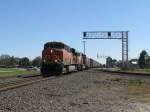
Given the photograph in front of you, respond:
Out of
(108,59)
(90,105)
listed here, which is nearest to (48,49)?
(90,105)

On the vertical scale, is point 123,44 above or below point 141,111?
above

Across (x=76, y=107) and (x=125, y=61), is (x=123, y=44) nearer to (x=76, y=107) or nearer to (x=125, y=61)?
(x=125, y=61)

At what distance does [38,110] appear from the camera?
12.1 meters

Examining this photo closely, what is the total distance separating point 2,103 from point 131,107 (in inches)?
193

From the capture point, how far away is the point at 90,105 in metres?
14.4

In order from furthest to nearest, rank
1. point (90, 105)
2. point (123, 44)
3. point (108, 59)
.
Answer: point (108, 59) → point (123, 44) → point (90, 105)

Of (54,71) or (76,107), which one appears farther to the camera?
(54,71)

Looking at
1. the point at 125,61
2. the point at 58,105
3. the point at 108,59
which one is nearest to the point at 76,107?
the point at 58,105

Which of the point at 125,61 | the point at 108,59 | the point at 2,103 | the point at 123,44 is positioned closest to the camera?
the point at 2,103

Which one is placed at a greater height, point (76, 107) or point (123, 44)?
point (123, 44)

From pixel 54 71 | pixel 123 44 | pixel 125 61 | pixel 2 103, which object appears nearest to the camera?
pixel 2 103

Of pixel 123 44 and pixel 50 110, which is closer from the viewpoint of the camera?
pixel 50 110

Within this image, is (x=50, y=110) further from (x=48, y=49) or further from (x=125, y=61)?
(x=125, y=61)

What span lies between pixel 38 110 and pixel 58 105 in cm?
172
